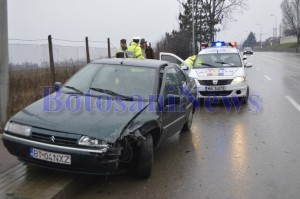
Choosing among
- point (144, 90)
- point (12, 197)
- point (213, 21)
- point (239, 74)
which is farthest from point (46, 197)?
point (213, 21)

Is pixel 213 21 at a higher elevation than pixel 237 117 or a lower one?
higher

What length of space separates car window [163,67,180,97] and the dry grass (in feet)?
13.2

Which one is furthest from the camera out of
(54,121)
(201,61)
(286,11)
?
(286,11)

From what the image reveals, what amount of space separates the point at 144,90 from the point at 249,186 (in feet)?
6.66

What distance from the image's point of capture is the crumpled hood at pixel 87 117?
4.57 m

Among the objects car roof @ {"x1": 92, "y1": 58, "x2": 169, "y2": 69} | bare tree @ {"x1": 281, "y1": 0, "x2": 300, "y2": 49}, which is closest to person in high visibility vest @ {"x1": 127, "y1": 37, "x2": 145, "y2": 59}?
car roof @ {"x1": 92, "y1": 58, "x2": 169, "y2": 69}

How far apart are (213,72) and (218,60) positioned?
1019 millimetres

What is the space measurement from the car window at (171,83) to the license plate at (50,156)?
1.98m

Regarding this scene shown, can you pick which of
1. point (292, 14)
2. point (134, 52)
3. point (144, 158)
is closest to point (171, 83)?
point (144, 158)

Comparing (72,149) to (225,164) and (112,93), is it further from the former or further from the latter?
(225,164)

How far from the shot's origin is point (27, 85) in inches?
416

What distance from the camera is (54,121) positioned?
4.73 m

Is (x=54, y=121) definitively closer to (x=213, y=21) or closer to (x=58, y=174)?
(x=58, y=174)

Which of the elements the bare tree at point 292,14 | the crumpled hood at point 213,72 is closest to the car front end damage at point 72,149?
the crumpled hood at point 213,72
